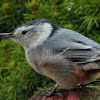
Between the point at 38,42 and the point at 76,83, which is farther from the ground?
the point at 38,42

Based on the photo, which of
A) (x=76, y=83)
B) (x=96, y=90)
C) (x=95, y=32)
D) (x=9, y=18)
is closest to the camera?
→ (x=96, y=90)

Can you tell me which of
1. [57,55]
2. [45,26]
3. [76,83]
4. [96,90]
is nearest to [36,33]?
[45,26]

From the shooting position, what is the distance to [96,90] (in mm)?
1275

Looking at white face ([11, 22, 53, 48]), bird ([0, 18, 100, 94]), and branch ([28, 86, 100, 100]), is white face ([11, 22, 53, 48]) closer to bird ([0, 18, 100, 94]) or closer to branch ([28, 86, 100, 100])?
bird ([0, 18, 100, 94])

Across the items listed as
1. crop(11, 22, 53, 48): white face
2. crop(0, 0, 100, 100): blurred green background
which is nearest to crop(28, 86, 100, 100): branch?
crop(11, 22, 53, 48): white face

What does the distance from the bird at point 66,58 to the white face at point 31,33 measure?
0.04 m

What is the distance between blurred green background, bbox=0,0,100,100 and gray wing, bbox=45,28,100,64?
639mm

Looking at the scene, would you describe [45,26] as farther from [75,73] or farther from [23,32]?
[75,73]

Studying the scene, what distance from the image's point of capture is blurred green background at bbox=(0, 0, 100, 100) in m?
2.14

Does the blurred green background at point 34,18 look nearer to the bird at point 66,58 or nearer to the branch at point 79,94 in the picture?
the bird at point 66,58

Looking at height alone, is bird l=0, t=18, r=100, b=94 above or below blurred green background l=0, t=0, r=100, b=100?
above

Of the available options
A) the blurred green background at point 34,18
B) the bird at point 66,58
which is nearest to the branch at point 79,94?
the bird at point 66,58

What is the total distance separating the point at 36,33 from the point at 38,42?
72mm

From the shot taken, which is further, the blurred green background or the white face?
the blurred green background
